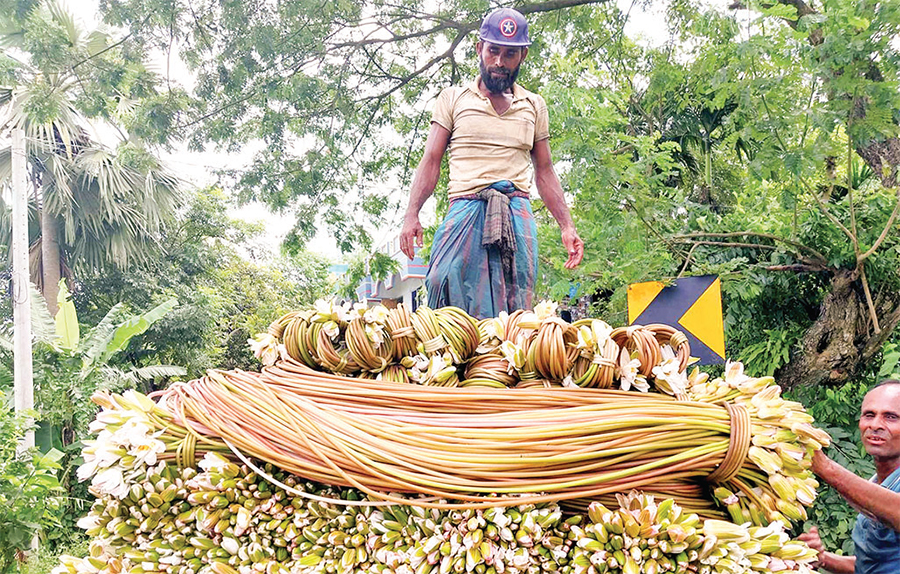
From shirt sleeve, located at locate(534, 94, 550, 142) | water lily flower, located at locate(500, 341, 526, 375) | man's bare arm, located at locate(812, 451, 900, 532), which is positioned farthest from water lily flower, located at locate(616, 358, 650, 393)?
shirt sleeve, located at locate(534, 94, 550, 142)

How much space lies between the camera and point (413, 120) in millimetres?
7184

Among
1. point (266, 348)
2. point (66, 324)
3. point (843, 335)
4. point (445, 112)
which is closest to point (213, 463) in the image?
point (266, 348)

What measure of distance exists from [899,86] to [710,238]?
1733 mm

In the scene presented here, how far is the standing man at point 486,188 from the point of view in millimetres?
2270

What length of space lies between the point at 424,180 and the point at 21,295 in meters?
6.30

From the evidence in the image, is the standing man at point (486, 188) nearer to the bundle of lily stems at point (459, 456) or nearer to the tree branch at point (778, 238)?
the bundle of lily stems at point (459, 456)

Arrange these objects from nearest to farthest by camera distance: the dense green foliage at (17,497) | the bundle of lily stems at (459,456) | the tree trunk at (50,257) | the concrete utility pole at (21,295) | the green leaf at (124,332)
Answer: the bundle of lily stems at (459,456)
the dense green foliage at (17,497)
the concrete utility pole at (21,295)
the green leaf at (124,332)
the tree trunk at (50,257)

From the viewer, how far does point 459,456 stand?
0.98 metres

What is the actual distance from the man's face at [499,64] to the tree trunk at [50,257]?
9.93 metres

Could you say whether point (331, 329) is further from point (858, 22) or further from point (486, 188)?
point (858, 22)

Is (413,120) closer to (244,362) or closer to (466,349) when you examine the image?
(466,349)

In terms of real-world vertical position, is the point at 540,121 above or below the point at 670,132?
below

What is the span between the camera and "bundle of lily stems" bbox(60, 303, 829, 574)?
3.12ft

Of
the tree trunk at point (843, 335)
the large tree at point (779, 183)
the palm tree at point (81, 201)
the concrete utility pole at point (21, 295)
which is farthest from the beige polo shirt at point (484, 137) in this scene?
the palm tree at point (81, 201)
